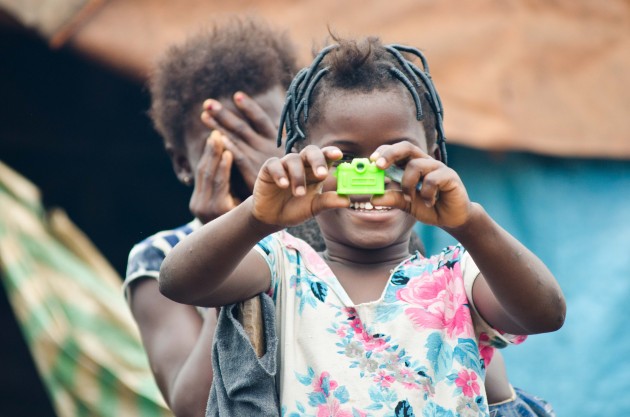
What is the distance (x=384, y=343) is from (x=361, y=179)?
303 mm

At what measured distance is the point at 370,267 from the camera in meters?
1.59

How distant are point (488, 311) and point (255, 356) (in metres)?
0.35

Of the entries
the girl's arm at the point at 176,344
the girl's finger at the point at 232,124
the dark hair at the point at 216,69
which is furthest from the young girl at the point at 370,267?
the dark hair at the point at 216,69

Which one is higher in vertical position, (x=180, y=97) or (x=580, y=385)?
(x=180, y=97)

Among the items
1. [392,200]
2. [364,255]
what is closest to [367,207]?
[364,255]

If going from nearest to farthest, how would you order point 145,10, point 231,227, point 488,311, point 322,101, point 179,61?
point 231,227 < point 488,311 < point 322,101 < point 179,61 < point 145,10

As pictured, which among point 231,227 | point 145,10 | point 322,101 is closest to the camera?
point 231,227

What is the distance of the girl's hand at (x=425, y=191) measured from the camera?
128 cm

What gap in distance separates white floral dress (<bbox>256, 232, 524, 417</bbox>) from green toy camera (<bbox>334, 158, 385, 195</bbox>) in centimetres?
27

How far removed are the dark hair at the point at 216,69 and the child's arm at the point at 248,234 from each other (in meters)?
0.84

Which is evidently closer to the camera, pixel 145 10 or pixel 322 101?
pixel 322 101

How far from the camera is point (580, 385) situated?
272 centimetres

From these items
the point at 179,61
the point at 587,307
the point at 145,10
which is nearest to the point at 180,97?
the point at 179,61

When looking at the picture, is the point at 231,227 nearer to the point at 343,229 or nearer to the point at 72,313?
the point at 343,229
